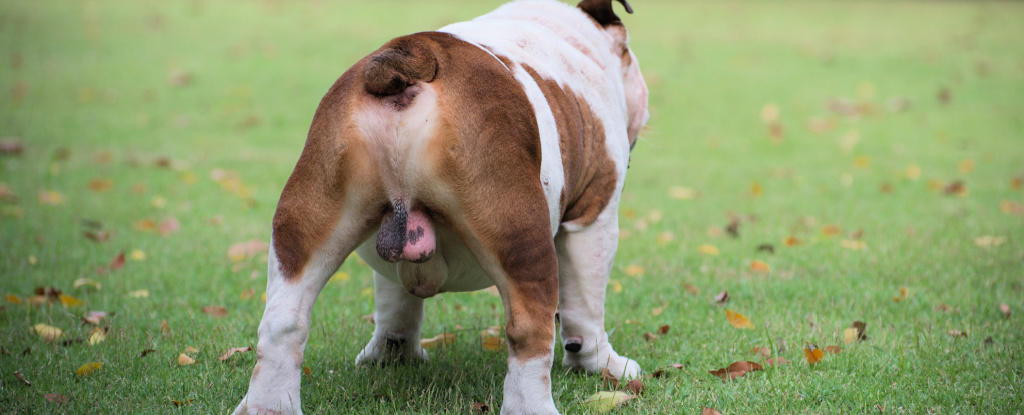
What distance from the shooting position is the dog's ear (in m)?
3.70

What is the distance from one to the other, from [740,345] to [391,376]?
5.15 feet

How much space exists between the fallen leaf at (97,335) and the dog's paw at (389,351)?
1175 mm

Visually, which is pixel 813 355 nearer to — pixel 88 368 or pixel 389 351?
pixel 389 351

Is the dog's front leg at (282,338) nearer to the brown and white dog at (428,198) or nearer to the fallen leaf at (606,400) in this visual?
the brown and white dog at (428,198)

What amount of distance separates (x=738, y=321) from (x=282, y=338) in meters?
2.40

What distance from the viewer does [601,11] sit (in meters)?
3.73

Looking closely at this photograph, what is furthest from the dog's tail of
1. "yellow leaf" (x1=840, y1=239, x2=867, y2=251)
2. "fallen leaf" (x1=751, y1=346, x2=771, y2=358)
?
"yellow leaf" (x1=840, y1=239, x2=867, y2=251)

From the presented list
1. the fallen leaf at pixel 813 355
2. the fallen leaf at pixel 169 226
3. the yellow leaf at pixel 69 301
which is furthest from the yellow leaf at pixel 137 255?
the fallen leaf at pixel 813 355

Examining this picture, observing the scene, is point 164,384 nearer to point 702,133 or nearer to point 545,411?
point 545,411

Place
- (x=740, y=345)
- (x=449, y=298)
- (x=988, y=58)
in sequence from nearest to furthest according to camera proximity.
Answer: (x=740, y=345), (x=449, y=298), (x=988, y=58)

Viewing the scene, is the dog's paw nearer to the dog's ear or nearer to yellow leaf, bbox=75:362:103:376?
yellow leaf, bbox=75:362:103:376

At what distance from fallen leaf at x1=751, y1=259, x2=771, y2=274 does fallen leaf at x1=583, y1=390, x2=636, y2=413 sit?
2296 millimetres

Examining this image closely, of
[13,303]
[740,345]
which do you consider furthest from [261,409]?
[13,303]

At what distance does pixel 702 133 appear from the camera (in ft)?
33.3
